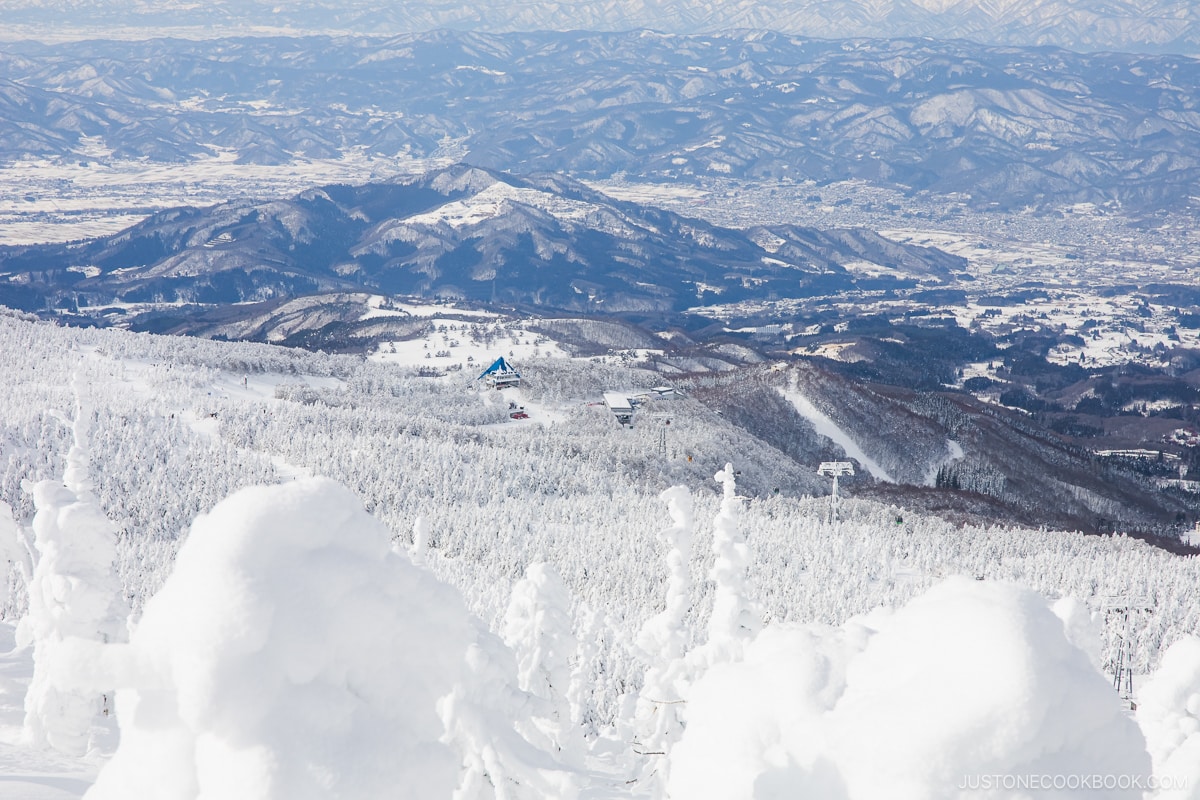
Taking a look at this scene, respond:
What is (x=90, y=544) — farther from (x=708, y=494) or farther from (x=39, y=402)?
(x=39, y=402)

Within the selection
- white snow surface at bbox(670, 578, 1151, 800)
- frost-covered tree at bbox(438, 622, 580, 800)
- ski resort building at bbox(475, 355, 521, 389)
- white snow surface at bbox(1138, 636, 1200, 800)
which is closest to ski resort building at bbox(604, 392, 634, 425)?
ski resort building at bbox(475, 355, 521, 389)

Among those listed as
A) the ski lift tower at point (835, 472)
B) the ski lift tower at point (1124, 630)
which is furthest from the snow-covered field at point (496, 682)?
the ski lift tower at point (835, 472)

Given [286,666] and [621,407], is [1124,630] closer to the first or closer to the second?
[286,666]

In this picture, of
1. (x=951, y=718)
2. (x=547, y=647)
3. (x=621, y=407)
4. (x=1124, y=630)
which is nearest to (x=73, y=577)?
(x=547, y=647)

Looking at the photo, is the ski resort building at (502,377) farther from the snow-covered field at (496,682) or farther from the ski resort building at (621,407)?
the snow-covered field at (496,682)

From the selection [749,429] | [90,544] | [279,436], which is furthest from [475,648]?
[749,429]
